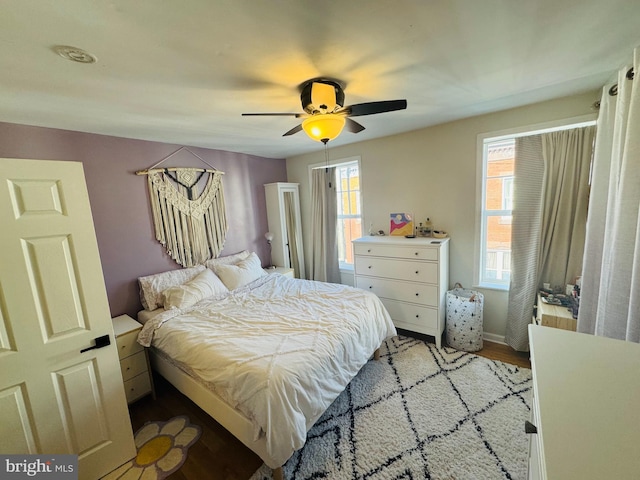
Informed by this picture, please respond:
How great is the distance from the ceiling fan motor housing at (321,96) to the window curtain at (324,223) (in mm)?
2097

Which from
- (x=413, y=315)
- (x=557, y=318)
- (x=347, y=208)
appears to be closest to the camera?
(x=557, y=318)

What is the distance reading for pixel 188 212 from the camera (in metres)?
3.06

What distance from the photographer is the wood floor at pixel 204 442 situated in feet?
5.22

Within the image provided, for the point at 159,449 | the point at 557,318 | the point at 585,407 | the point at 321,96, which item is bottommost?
the point at 159,449

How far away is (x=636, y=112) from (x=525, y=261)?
1635mm

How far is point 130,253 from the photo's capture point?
8.60 ft

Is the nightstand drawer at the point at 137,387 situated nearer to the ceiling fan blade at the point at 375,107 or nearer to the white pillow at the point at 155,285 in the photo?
the white pillow at the point at 155,285

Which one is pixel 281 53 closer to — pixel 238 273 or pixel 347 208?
pixel 238 273

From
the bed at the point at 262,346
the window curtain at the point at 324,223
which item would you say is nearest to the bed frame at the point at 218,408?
the bed at the point at 262,346

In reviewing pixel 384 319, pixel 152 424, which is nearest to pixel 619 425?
pixel 384 319

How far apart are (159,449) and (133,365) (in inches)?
30.0

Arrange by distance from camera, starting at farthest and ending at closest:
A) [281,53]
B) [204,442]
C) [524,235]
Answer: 1. [524,235]
2. [204,442]
3. [281,53]

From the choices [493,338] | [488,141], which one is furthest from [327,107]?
[493,338]

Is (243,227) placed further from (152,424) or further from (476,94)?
(476,94)
